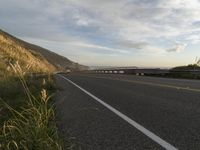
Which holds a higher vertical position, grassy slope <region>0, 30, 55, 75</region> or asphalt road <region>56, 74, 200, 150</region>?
grassy slope <region>0, 30, 55, 75</region>

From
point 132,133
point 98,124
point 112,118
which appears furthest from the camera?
point 112,118

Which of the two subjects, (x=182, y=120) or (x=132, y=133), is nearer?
(x=132, y=133)

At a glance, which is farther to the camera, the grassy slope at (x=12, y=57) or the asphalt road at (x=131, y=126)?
the grassy slope at (x=12, y=57)

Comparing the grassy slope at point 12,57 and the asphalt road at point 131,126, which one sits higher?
the grassy slope at point 12,57

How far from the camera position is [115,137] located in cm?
662

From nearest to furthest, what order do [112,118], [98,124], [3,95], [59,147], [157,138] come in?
1. [59,147]
2. [157,138]
3. [98,124]
4. [112,118]
5. [3,95]

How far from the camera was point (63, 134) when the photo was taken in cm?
701

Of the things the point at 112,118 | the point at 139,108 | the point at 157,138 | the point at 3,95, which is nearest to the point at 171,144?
the point at 157,138

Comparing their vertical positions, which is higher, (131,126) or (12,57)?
(12,57)

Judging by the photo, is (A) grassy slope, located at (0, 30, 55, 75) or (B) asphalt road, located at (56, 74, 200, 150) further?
(A) grassy slope, located at (0, 30, 55, 75)

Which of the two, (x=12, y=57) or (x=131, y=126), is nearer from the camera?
(x=131, y=126)

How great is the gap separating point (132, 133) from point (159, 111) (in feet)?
8.84

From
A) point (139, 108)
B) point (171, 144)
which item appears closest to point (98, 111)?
point (139, 108)

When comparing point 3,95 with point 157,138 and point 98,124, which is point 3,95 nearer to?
point 98,124
